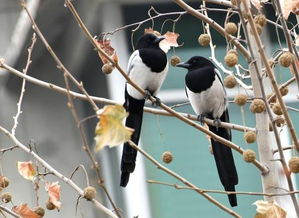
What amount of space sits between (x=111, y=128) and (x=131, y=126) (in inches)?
60.6

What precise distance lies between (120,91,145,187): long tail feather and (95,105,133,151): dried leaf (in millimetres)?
977

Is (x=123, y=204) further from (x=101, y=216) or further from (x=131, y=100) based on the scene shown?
(x=131, y=100)

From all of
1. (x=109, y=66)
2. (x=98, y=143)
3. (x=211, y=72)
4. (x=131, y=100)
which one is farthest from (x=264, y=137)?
(x=211, y=72)

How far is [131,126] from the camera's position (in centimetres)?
354

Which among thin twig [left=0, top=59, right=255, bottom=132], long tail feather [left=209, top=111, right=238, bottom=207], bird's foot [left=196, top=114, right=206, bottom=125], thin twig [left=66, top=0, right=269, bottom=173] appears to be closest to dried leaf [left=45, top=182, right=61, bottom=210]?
thin twig [left=0, top=59, right=255, bottom=132]

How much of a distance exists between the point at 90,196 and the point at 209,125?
1.41 metres

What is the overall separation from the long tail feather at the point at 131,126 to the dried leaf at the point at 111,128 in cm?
98

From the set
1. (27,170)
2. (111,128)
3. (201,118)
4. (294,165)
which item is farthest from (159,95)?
(111,128)

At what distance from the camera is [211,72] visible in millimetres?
4059

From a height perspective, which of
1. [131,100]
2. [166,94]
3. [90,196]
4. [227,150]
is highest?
[166,94]

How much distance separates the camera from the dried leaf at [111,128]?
1.99 m

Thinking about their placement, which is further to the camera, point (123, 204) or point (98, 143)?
point (123, 204)

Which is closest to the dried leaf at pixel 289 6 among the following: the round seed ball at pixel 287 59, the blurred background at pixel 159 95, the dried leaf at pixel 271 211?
the round seed ball at pixel 287 59

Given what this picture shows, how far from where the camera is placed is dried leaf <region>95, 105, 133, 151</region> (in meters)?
1.99
